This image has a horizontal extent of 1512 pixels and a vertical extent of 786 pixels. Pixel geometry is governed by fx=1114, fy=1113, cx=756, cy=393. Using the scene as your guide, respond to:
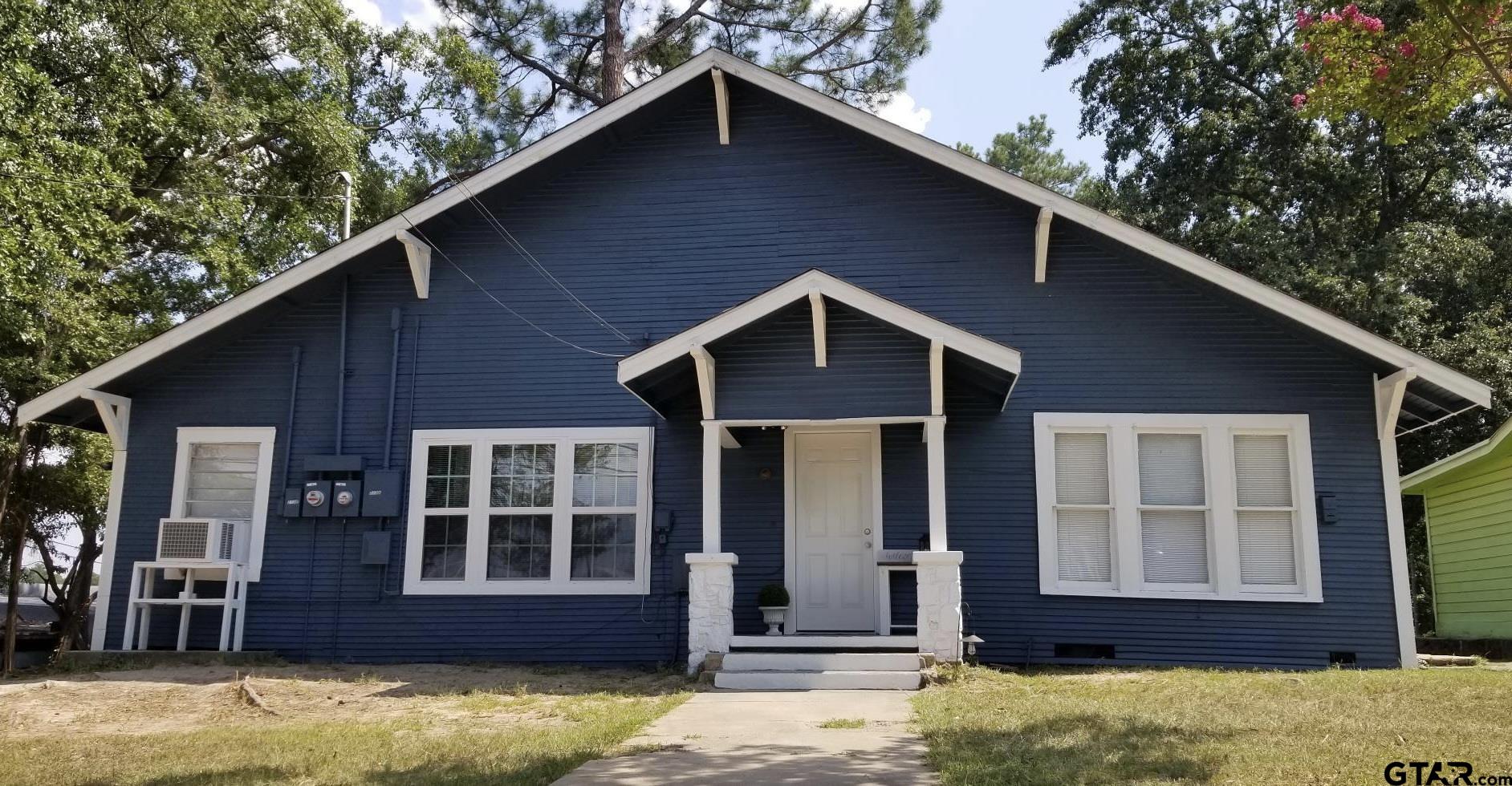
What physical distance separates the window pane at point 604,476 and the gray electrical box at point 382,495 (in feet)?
5.68

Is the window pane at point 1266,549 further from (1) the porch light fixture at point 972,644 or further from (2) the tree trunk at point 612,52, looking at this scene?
(2) the tree trunk at point 612,52

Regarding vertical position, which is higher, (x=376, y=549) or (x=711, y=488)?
(x=711, y=488)

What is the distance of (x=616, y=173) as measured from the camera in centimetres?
1165

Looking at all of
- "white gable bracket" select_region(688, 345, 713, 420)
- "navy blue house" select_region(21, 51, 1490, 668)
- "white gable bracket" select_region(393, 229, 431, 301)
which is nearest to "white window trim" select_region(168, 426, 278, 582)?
"navy blue house" select_region(21, 51, 1490, 668)

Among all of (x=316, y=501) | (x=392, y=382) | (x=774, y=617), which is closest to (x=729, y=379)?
(x=774, y=617)

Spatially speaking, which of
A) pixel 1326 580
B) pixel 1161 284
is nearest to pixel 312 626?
pixel 1161 284

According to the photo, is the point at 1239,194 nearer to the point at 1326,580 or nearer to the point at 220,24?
the point at 1326,580

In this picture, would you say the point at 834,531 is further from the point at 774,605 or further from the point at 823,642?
the point at 823,642

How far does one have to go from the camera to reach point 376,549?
35.4ft

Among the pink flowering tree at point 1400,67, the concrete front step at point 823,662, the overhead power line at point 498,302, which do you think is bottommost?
the concrete front step at point 823,662

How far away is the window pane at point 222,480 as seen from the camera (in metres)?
11.2

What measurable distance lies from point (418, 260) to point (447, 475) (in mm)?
2209

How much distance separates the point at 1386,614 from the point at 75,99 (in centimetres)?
1740

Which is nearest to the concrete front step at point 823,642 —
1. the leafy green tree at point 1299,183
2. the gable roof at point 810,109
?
the gable roof at point 810,109
